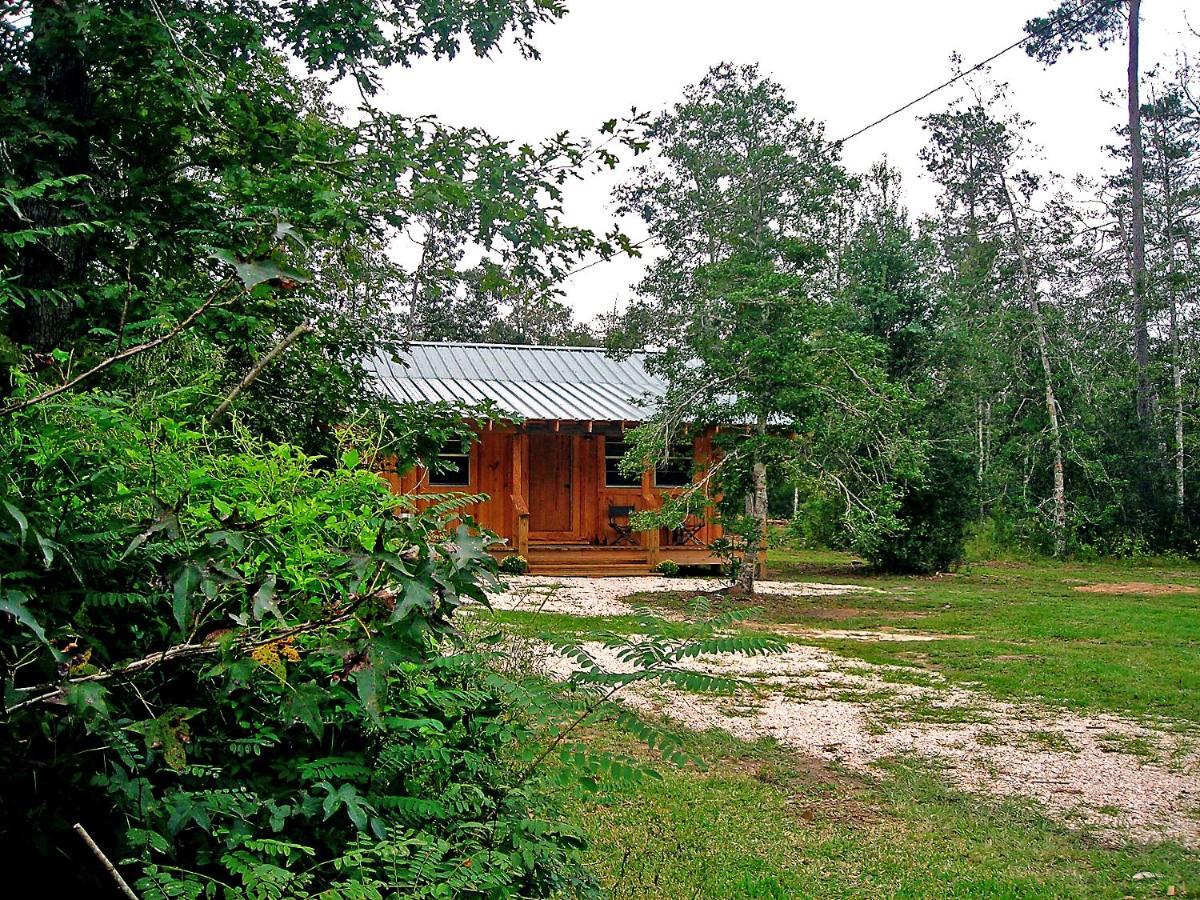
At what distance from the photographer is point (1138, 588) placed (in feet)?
51.6

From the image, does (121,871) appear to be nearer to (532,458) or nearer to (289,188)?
(289,188)

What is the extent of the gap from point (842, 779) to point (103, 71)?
15.9 ft

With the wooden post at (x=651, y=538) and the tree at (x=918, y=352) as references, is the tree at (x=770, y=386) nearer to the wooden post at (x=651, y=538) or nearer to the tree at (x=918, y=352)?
the wooden post at (x=651, y=538)

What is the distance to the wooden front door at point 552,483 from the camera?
1878 centimetres

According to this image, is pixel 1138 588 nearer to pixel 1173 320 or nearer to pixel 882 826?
pixel 882 826

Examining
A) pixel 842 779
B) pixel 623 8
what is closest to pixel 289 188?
pixel 842 779

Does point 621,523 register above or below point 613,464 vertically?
below

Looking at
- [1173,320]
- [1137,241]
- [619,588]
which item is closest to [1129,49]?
[1137,241]

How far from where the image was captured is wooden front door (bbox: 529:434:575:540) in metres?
18.8

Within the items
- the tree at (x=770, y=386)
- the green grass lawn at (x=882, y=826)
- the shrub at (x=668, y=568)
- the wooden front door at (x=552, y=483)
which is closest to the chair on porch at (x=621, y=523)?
the wooden front door at (x=552, y=483)

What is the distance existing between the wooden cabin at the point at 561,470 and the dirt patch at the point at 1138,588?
6277 millimetres

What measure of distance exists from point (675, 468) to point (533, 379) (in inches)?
249

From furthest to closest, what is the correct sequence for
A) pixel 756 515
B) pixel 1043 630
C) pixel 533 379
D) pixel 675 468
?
pixel 533 379, pixel 675 468, pixel 756 515, pixel 1043 630

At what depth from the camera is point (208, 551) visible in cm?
150
